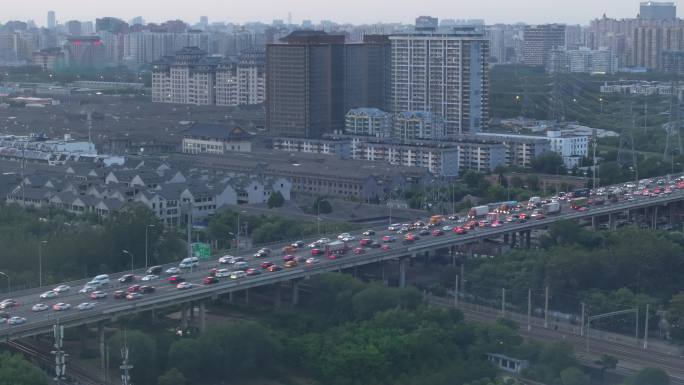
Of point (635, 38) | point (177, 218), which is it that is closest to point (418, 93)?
point (177, 218)

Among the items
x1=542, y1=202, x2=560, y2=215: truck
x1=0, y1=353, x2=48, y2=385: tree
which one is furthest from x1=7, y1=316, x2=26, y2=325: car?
x1=542, y1=202, x2=560, y2=215: truck

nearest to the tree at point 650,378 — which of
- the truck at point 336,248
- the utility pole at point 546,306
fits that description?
the utility pole at point 546,306

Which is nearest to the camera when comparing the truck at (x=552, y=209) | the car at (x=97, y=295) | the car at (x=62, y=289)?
the car at (x=97, y=295)

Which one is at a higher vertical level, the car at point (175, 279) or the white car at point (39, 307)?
the car at point (175, 279)

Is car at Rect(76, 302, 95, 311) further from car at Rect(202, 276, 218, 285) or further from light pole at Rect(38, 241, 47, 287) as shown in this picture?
light pole at Rect(38, 241, 47, 287)

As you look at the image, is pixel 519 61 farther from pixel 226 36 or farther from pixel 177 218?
pixel 177 218

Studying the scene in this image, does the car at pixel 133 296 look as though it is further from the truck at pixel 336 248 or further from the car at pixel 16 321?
the truck at pixel 336 248

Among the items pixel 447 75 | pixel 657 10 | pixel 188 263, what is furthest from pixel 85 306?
pixel 657 10
